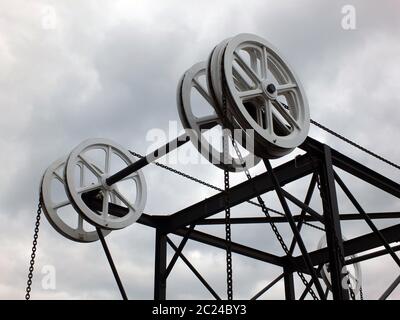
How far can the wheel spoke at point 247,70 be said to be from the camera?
8188 millimetres

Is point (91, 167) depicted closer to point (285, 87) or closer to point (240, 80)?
point (240, 80)

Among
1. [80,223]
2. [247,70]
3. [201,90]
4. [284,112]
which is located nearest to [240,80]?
[247,70]

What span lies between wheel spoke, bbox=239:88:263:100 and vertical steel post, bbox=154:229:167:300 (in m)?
5.33

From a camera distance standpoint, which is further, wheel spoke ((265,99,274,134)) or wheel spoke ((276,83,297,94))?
wheel spoke ((276,83,297,94))

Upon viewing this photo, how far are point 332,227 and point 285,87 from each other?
2.28 m

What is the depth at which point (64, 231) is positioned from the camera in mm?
10844

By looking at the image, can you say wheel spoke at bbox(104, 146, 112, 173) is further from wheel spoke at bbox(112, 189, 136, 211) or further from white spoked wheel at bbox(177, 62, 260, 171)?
white spoked wheel at bbox(177, 62, 260, 171)

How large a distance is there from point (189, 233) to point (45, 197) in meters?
3.09

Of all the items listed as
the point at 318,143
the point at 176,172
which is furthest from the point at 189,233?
the point at 318,143

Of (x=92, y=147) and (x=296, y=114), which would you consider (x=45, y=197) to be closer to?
(x=92, y=147)

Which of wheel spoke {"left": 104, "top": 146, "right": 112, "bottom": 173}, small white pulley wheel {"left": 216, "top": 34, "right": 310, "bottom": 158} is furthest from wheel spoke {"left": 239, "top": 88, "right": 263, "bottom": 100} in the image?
wheel spoke {"left": 104, "top": 146, "right": 112, "bottom": 173}

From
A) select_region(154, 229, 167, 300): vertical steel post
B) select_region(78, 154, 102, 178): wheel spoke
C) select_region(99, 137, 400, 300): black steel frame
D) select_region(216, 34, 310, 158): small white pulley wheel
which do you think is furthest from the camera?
select_region(154, 229, 167, 300): vertical steel post

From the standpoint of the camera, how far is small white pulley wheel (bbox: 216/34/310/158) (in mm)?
7777

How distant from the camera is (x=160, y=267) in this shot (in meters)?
12.3
